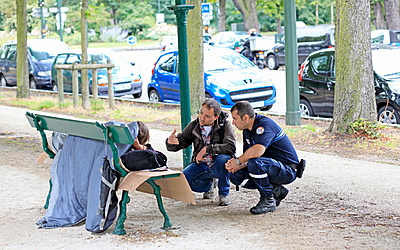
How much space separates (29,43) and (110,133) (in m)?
17.4

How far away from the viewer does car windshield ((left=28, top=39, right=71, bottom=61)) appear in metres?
20.2

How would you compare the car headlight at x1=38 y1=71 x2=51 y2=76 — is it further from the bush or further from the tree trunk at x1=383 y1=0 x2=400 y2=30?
the bush

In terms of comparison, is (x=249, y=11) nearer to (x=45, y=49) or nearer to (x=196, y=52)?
(x=45, y=49)

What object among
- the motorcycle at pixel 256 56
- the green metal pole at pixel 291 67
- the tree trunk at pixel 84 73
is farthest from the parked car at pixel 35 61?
the green metal pole at pixel 291 67

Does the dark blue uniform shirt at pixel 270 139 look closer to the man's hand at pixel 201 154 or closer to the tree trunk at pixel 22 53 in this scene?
the man's hand at pixel 201 154

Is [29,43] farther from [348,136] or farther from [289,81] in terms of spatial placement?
[348,136]

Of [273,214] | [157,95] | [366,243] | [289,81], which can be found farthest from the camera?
[157,95]

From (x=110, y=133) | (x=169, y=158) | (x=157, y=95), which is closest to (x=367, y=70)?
(x=169, y=158)

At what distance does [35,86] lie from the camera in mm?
19750

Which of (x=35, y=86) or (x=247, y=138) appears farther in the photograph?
(x=35, y=86)

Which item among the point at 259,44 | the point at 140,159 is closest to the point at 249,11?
the point at 259,44

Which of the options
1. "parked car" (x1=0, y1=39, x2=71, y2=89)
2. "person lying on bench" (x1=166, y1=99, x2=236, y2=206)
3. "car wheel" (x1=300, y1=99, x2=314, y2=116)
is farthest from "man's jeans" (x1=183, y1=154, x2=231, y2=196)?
"parked car" (x1=0, y1=39, x2=71, y2=89)

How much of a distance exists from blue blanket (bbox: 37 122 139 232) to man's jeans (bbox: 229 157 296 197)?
112 cm

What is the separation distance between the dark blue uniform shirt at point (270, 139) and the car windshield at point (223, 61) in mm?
8333
